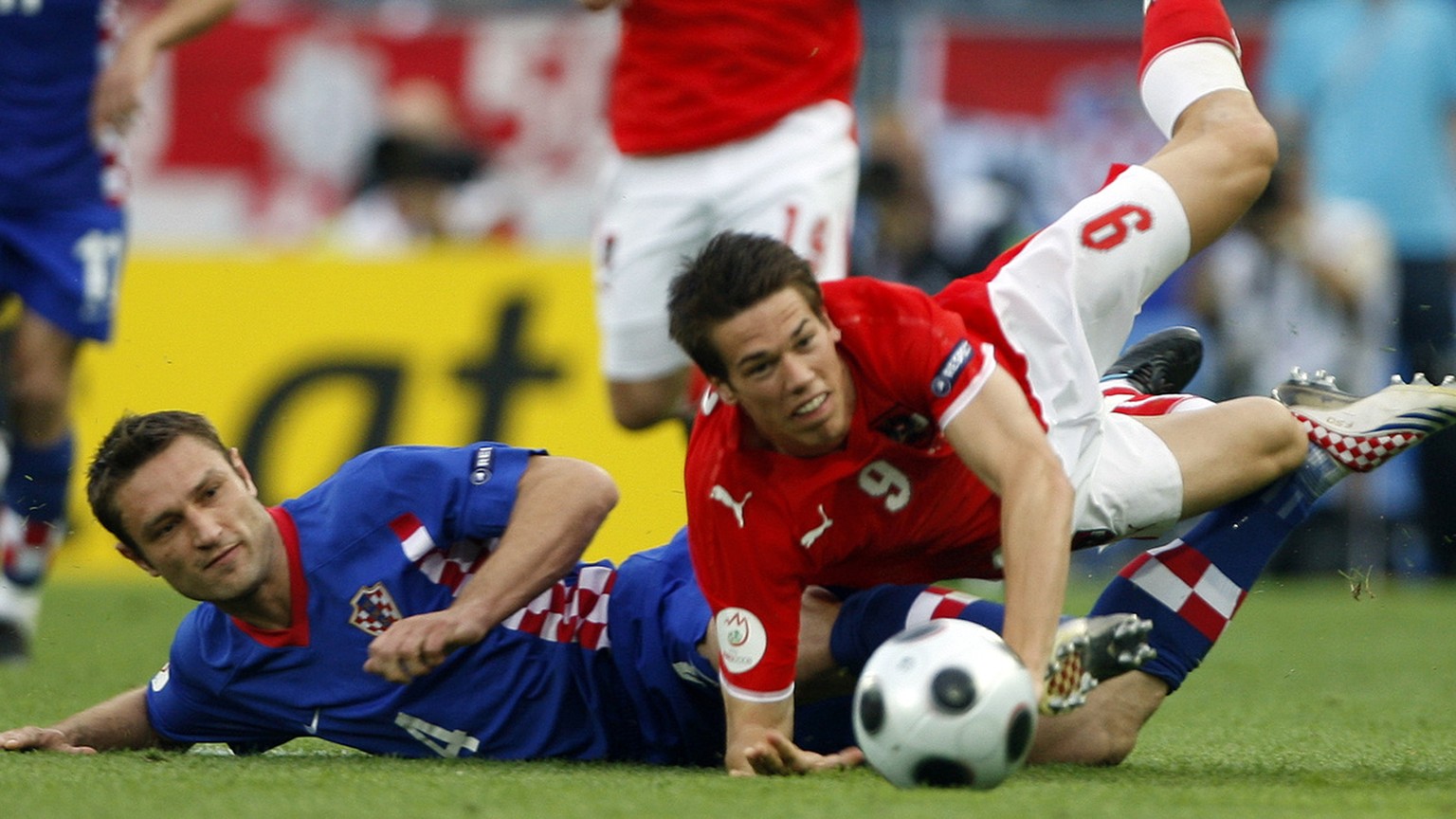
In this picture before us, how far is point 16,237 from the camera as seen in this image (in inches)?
240

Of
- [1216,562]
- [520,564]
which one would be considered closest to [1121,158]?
[1216,562]

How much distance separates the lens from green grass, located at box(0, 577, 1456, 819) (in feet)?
10.7

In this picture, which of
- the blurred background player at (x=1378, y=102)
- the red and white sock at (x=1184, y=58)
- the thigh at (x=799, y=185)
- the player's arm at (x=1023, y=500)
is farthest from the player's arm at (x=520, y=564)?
the blurred background player at (x=1378, y=102)

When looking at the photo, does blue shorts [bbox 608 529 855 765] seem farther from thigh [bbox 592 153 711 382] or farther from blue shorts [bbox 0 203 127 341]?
blue shorts [bbox 0 203 127 341]

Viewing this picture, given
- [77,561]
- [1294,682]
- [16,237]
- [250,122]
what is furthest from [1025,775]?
[250,122]

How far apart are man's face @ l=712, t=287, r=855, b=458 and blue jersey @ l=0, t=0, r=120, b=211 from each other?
3.23m

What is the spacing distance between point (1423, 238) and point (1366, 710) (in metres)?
4.95

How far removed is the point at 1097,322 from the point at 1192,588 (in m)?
0.65

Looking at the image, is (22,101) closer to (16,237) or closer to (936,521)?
(16,237)

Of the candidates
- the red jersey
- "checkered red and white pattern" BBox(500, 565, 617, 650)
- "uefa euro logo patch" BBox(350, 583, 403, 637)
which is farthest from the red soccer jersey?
the red jersey

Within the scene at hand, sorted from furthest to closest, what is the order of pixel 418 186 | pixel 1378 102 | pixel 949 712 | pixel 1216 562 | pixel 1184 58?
1. pixel 418 186
2. pixel 1378 102
3. pixel 1184 58
4. pixel 1216 562
5. pixel 949 712

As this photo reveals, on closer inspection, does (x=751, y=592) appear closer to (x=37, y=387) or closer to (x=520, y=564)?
(x=520, y=564)

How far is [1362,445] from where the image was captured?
4.41 meters

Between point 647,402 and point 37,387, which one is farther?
point 647,402
